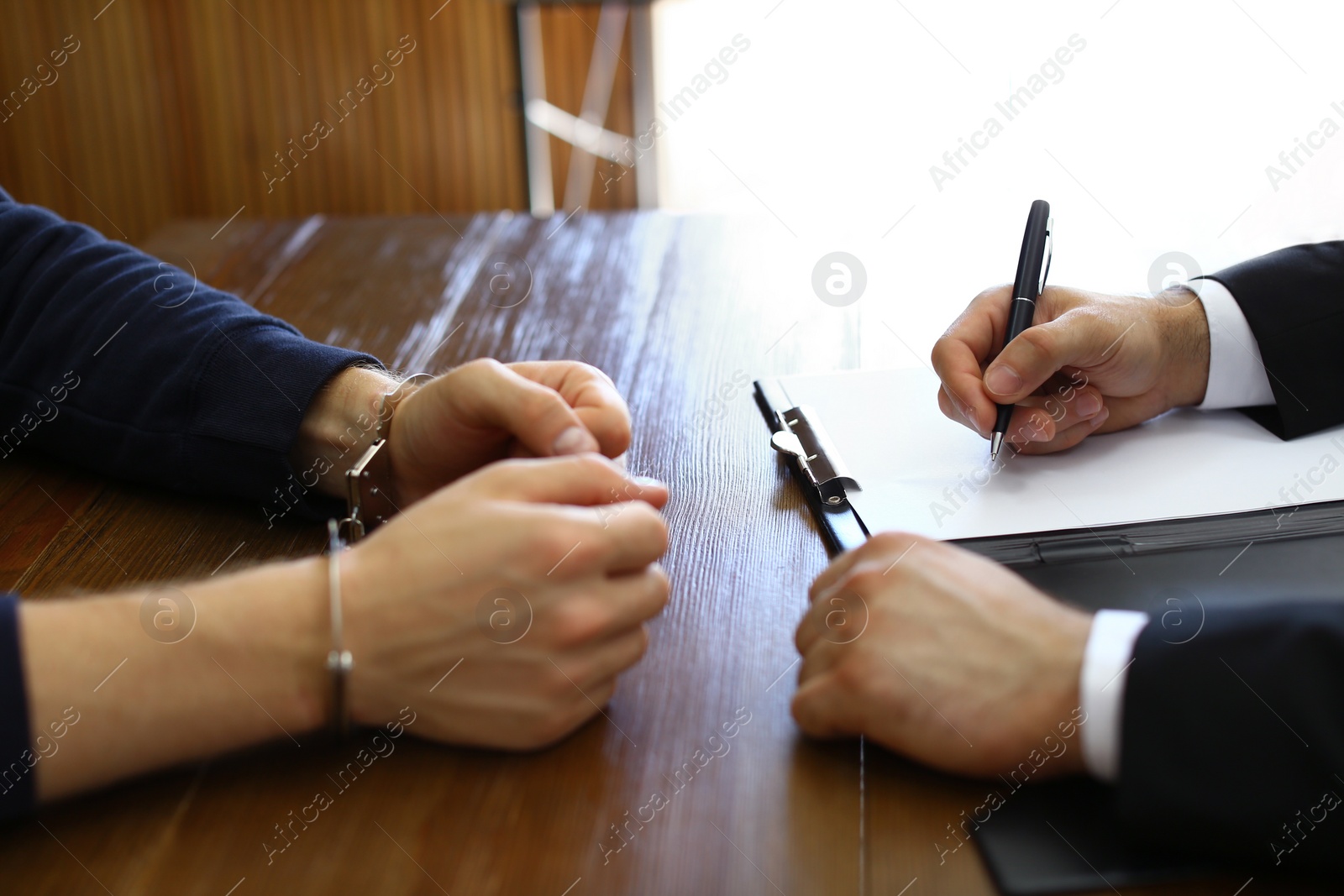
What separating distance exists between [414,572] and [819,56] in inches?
118

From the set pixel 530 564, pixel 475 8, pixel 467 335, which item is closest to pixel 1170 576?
Result: pixel 530 564

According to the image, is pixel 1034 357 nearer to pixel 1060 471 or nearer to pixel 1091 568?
pixel 1060 471

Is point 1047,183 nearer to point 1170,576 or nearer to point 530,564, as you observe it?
point 1170,576

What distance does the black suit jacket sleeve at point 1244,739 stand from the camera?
0.49 meters

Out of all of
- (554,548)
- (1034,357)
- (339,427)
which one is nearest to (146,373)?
(339,427)

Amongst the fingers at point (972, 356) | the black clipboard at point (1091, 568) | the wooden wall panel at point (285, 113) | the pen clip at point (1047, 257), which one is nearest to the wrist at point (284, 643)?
the black clipboard at point (1091, 568)

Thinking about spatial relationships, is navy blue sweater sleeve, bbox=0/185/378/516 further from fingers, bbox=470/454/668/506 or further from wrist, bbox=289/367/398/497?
fingers, bbox=470/454/668/506

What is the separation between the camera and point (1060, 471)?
33.2 inches

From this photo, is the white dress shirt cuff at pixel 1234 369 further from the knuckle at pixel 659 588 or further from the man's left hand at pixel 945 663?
the knuckle at pixel 659 588

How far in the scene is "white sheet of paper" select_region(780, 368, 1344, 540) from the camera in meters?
0.77

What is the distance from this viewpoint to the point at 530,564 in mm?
575

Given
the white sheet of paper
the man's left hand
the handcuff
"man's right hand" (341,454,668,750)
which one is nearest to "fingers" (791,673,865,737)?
the man's left hand

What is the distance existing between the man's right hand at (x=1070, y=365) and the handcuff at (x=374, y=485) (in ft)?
1.49

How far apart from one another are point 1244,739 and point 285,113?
3420mm
